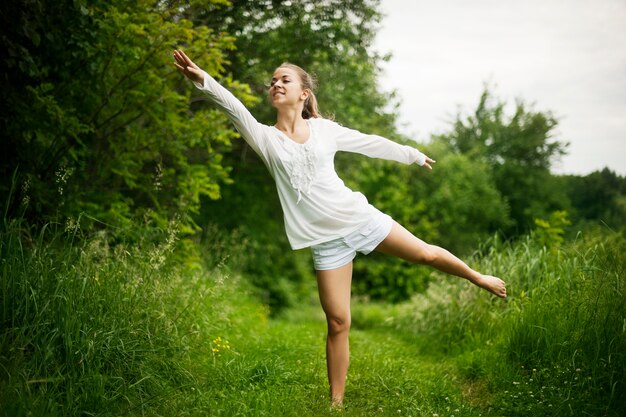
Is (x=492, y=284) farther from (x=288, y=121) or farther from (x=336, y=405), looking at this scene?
(x=288, y=121)

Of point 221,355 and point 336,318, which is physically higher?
point 336,318

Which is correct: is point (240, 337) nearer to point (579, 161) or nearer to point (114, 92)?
point (114, 92)

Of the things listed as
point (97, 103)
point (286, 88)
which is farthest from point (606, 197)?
point (97, 103)

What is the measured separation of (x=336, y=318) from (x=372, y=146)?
122 cm

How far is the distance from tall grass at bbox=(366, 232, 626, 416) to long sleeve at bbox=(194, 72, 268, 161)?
2.31 metres

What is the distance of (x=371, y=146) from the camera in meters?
3.55

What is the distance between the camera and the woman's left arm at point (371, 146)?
3463 mm

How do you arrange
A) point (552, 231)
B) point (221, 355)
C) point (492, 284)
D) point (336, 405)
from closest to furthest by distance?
point (336, 405) < point (492, 284) < point (221, 355) < point (552, 231)

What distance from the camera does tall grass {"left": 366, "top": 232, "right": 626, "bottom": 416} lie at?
3070 millimetres

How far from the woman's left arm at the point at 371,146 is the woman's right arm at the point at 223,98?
1.90 feet

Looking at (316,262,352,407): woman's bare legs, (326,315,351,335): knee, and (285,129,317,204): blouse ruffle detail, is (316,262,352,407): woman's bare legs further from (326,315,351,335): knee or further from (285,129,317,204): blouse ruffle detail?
(285,129,317,204): blouse ruffle detail

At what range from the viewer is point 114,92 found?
4816 mm

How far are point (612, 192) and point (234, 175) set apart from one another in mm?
6825

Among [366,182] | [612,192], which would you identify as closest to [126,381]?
[612,192]
